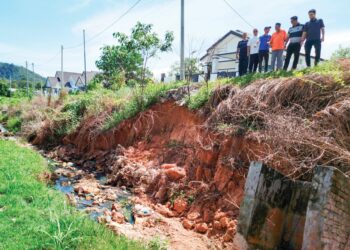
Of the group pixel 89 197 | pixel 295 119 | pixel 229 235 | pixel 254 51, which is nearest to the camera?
pixel 229 235

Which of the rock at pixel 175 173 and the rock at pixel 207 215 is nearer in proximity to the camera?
the rock at pixel 207 215

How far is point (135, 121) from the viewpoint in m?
11.5

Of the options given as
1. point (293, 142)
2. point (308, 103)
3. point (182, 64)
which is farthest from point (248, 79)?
point (182, 64)

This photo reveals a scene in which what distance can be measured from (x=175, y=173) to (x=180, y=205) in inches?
44.1

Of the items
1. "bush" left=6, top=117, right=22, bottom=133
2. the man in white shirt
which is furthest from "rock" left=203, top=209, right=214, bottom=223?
"bush" left=6, top=117, right=22, bottom=133

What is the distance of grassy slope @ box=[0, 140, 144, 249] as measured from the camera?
4.31 meters

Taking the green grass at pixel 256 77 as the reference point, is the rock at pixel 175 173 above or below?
below

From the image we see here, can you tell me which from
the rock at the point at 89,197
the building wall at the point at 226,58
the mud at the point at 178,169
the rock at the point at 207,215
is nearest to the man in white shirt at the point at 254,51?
the mud at the point at 178,169

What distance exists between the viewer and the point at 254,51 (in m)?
9.60

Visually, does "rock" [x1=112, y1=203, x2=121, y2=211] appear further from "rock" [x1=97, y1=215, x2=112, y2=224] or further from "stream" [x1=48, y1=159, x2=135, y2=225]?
"rock" [x1=97, y1=215, x2=112, y2=224]

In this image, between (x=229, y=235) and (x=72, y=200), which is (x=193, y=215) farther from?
(x=72, y=200)

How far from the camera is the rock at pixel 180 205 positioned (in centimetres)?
680

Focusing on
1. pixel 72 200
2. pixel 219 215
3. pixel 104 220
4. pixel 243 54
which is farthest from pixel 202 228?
pixel 243 54

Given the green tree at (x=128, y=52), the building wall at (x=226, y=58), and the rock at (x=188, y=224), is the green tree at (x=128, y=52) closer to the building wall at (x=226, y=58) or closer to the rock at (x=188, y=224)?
the building wall at (x=226, y=58)
